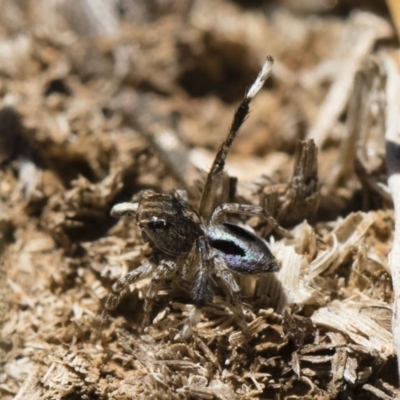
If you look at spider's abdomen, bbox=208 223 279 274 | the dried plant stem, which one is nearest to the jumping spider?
spider's abdomen, bbox=208 223 279 274

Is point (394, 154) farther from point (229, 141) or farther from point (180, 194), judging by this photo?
point (180, 194)

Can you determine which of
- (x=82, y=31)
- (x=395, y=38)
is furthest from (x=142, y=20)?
(x=395, y=38)

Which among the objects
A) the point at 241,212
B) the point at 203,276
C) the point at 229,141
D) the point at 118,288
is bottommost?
the point at 118,288

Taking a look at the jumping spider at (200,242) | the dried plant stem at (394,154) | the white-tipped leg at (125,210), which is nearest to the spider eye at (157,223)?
the jumping spider at (200,242)

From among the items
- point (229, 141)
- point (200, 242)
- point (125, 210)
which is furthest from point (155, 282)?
point (229, 141)

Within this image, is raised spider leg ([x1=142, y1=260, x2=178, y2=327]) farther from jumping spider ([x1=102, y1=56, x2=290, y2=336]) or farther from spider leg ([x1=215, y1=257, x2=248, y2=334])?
spider leg ([x1=215, y1=257, x2=248, y2=334])

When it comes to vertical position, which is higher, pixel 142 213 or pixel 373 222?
pixel 373 222

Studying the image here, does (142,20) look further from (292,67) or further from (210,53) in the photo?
(292,67)

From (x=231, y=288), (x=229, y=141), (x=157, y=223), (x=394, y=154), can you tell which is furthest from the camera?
(x=394, y=154)
